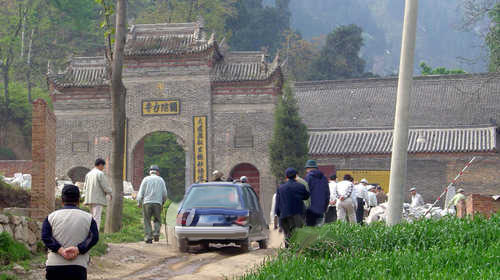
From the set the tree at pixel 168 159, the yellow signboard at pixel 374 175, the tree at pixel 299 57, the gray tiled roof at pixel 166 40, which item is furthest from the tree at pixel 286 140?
the tree at pixel 299 57

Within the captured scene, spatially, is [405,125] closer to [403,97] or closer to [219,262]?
[403,97]

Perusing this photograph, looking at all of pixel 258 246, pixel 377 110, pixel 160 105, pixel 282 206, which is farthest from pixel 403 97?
pixel 377 110

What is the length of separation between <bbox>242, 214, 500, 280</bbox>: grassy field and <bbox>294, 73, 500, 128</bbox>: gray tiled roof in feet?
101

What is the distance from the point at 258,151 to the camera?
35625 millimetres

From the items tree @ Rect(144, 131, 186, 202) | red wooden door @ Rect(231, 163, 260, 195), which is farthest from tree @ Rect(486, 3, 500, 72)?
tree @ Rect(144, 131, 186, 202)

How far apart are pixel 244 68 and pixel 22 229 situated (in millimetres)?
24490

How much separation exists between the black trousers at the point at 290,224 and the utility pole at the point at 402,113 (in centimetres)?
169

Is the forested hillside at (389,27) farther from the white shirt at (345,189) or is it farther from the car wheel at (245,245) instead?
the car wheel at (245,245)

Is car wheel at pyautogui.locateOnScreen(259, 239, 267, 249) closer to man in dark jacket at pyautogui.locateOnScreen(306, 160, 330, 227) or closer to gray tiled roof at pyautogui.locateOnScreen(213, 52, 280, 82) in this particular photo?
man in dark jacket at pyautogui.locateOnScreen(306, 160, 330, 227)

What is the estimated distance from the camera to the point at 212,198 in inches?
589

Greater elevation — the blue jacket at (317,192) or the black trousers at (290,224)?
the blue jacket at (317,192)

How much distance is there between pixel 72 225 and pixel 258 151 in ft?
91.5

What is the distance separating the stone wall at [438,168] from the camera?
38.1 meters

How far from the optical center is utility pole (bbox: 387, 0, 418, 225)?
12.5 meters
